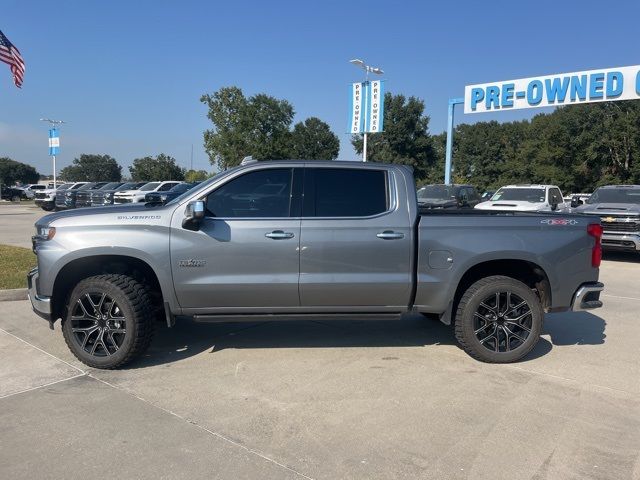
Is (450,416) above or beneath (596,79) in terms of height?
beneath

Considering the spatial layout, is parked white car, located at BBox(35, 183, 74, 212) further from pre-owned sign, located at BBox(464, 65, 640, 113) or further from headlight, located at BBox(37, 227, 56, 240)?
headlight, located at BBox(37, 227, 56, 240)

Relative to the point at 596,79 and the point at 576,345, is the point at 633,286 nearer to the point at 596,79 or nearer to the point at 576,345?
the point at 576,345

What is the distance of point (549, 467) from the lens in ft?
10.6

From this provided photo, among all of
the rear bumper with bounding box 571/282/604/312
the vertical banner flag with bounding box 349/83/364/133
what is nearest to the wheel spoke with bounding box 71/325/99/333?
the rear bumper with bounding box 571/282/604/312

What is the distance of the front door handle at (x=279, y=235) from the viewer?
186 inches

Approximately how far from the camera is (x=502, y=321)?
5.04 metres

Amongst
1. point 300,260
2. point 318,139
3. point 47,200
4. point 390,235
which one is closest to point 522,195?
point 390,235

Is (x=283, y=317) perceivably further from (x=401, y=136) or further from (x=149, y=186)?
(x=401, y=136)

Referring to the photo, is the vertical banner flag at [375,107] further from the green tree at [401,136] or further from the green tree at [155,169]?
the green tree at [155,169]

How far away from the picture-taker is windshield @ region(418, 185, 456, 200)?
19.2 meters

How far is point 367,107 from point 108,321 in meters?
23.6

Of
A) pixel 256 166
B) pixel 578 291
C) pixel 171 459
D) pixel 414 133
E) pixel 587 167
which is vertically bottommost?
pixel 171 459

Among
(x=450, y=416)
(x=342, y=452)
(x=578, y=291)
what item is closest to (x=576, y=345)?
(x=578, y=291)

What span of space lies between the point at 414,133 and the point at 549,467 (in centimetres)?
5979
